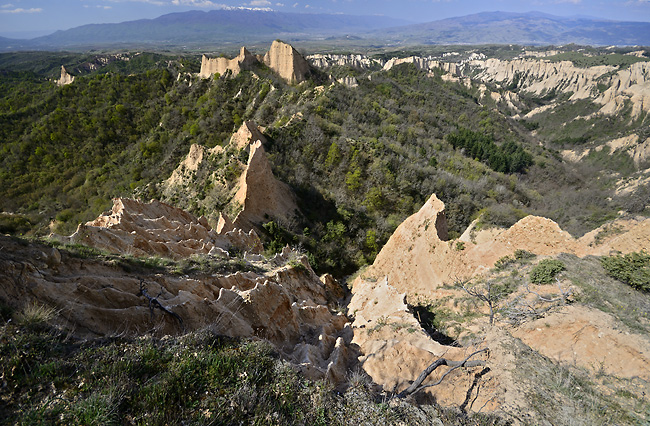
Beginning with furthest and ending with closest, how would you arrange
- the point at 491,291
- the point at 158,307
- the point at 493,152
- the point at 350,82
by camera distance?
the point at 350,82, the point at 493,152, the point at 491,291, the point at 158,307

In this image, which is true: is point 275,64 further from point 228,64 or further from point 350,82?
point 350,82

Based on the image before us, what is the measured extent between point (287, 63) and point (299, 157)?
2880 cm

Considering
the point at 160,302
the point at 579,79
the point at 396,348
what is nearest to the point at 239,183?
the point at 160,302

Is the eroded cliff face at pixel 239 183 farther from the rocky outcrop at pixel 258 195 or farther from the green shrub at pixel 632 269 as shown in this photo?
the green shrub at pixel 632 269

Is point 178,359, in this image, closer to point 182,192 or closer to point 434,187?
point 182,192

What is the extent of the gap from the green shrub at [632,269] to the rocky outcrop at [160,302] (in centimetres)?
1069

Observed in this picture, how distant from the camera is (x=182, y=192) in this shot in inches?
1009

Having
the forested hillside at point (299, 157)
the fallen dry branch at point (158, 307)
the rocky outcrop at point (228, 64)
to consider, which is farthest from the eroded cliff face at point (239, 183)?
the rocky outcrop at point (228, 64)

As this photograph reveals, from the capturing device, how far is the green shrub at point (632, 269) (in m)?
10.8

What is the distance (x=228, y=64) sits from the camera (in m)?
50.8

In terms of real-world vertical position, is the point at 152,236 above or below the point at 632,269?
above

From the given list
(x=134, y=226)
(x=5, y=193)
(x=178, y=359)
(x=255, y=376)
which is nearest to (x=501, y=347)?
(x=255, y=376)

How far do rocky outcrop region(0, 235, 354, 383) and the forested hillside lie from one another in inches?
454

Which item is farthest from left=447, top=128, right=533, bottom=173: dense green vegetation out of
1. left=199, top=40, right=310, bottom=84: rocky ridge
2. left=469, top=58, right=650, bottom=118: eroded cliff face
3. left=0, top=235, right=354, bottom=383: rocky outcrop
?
left=469, top=58, right=650, bottom=118: eroded cliff face
